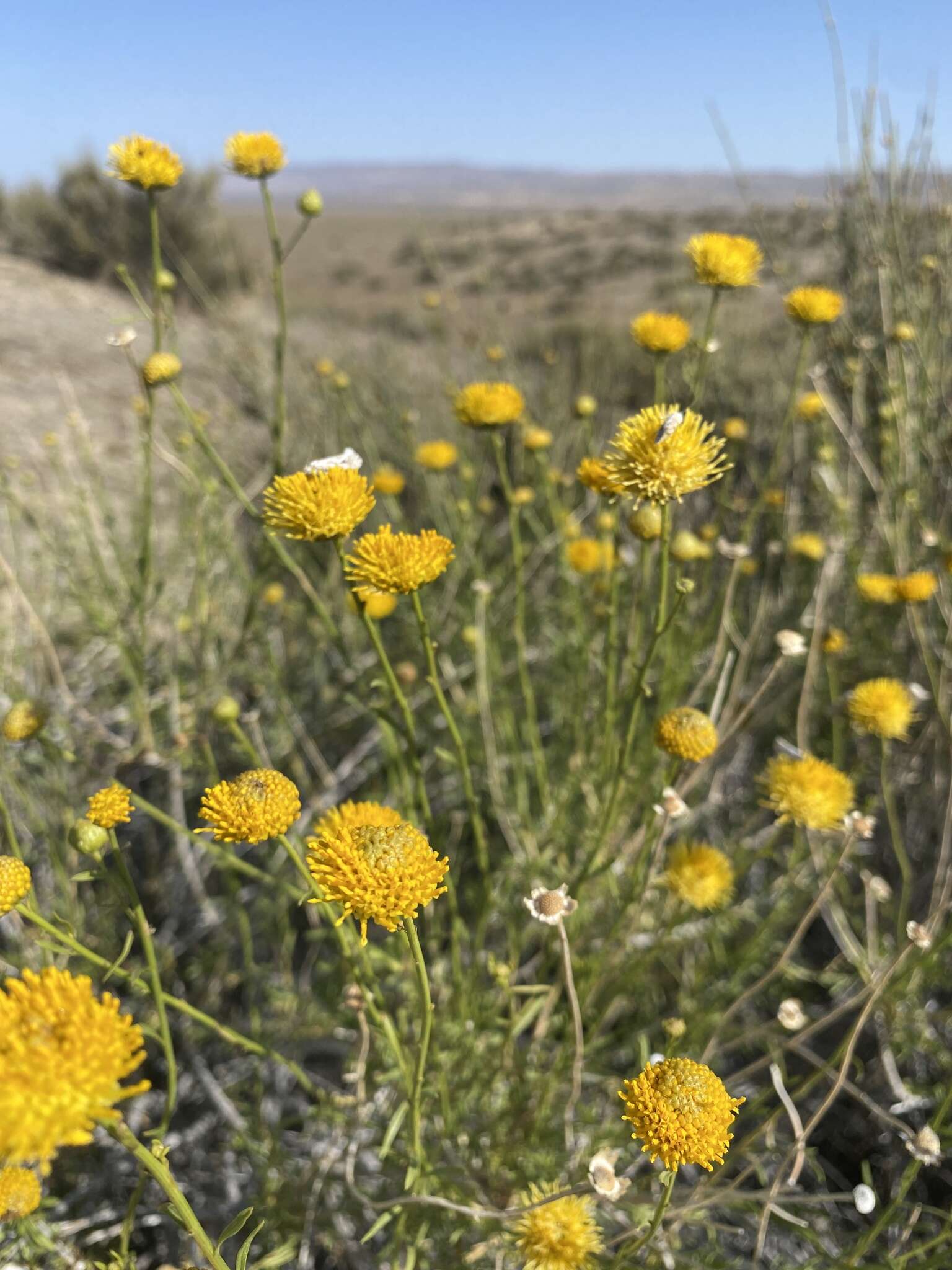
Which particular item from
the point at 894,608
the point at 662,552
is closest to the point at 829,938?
the point at 894,608

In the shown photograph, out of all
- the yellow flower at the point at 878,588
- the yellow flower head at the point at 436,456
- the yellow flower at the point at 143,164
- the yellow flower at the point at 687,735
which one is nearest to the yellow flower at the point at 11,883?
the yellow flower at the point at 687,735

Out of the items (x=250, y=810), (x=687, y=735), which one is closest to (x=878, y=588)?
(x=687, y=735)

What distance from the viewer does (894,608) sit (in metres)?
2.90

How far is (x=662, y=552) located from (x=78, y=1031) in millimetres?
Result: 1000

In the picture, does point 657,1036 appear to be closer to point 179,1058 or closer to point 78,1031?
point 179,1058

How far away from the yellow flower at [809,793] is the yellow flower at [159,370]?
1.63 metres

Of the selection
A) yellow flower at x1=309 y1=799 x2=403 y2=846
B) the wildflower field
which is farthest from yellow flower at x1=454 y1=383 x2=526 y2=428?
yellow flower at x1=309 y1=799 x2=403 y2=846

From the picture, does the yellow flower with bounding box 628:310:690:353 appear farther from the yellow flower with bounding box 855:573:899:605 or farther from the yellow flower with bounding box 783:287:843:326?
the yellow flower with bounding box 855:573:899:605

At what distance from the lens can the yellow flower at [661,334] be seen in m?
1.79

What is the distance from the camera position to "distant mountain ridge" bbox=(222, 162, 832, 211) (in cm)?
7016

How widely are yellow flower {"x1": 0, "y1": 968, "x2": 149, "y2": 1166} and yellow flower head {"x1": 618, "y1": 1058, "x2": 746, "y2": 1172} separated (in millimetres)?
617

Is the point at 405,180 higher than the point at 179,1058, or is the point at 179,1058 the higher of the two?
the point at 405,180

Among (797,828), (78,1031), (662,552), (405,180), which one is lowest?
(797,828)

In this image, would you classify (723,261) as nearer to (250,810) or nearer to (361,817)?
(361,817)
